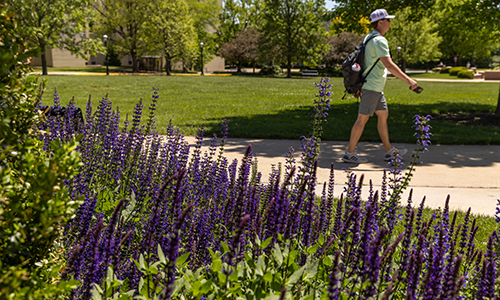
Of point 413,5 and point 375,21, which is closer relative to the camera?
point 375,21

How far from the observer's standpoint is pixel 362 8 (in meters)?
13.6

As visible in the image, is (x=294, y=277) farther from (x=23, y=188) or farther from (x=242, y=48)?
(x=242, y=48)

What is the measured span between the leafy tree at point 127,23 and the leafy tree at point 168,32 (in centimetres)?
172

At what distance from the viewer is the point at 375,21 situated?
7.11m

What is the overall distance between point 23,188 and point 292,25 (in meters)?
50.5

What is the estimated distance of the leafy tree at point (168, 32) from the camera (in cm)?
4972

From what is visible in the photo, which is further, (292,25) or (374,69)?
(292,25)

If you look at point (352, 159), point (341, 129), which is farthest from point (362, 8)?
point (352, 159)

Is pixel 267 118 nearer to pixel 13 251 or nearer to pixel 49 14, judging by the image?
pixel 13 251

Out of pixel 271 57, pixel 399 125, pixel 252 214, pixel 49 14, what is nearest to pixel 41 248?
pixel 252 214

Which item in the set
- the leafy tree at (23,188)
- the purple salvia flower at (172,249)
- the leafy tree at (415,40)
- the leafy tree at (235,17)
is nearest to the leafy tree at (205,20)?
the leafy tree at (235,17)

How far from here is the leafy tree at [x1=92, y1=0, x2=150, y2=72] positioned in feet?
170

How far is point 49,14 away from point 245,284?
132 ft

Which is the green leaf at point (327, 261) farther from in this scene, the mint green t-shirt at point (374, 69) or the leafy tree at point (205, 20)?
the leafy tree at point (205, 20)
